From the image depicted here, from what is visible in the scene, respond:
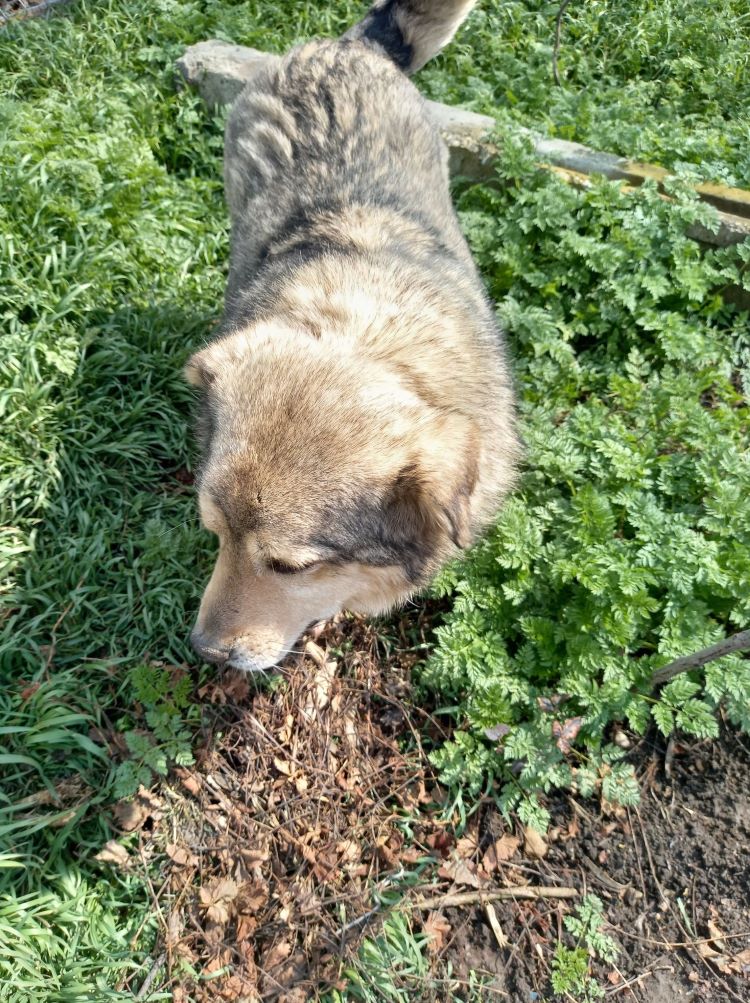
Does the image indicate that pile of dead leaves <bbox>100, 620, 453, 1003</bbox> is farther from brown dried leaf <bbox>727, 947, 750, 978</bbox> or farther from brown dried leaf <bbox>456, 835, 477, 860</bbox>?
brown dried leaf <bbox>727, 947, 750, 978</bbox>

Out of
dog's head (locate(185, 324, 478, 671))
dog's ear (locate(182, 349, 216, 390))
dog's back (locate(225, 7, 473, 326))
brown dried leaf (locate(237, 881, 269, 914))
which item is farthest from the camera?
dog's back (locate(225, 7, 473, 326))

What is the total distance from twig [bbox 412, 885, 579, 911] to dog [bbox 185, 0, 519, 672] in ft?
4.32

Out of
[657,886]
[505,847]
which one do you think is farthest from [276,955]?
[657,886]

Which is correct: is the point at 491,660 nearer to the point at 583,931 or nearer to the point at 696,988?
the point at 583,931

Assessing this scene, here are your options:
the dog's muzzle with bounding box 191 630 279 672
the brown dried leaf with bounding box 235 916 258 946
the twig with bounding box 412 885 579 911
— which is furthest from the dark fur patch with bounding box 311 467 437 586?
the brown dried leaf with bounding box 235 916 258 946

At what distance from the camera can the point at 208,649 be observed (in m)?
2.61

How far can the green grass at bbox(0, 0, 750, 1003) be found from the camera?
3.03 meters

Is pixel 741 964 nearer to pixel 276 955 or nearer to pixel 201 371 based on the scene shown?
pixel 276 955

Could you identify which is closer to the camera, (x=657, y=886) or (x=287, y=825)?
(x=657, y=886)

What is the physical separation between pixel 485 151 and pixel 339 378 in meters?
3.27

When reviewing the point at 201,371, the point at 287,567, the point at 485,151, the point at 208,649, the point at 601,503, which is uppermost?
the point at 485,151

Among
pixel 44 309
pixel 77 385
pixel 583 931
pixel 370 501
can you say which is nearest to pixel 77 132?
pixel 44 309

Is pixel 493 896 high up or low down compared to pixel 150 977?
up

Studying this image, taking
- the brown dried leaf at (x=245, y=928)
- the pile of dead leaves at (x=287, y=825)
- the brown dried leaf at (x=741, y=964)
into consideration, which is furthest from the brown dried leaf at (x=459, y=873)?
the brown dried leaf at (x=741, y=964)
